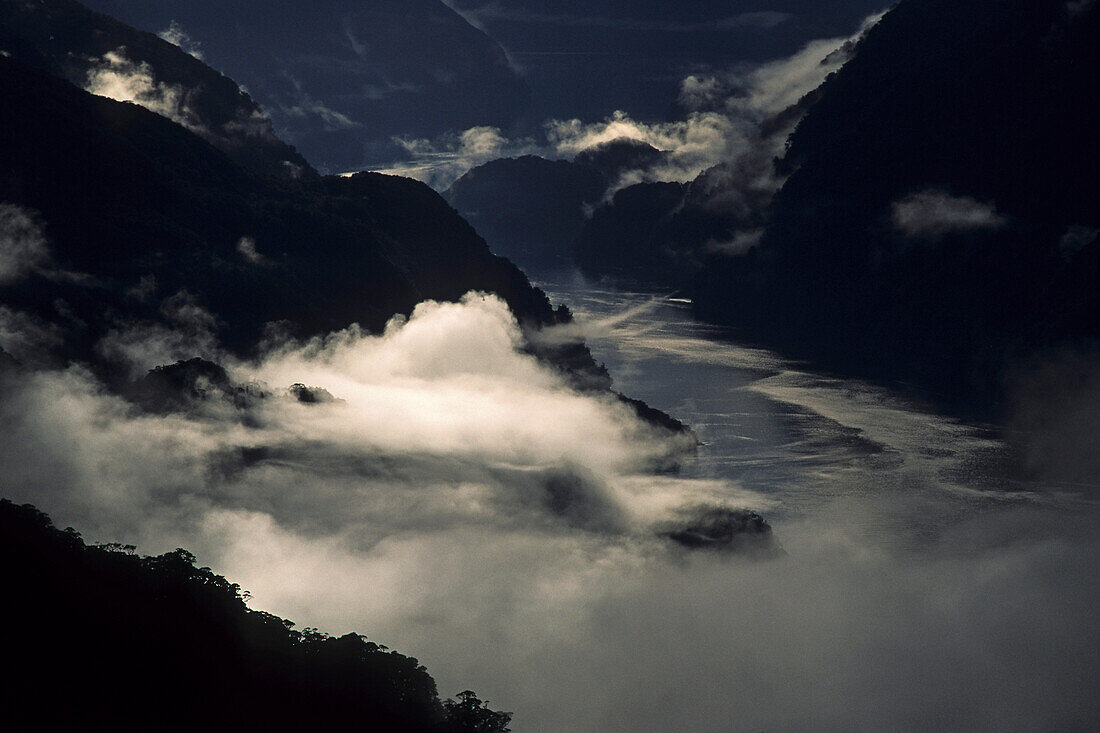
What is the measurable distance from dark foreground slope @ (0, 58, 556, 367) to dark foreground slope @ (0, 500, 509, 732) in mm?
92488

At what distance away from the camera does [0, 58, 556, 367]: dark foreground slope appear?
150m

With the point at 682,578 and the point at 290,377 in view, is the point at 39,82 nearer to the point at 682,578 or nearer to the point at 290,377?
the point at 290,377

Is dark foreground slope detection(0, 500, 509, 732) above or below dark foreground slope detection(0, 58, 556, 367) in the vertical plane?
below

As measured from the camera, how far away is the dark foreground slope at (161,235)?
150 meters

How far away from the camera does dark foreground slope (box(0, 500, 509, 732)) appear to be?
38.2 metres

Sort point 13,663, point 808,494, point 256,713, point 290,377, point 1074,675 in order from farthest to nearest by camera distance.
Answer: point 290,377
point 808,494
point 1074,675
point 256,713
point 13,663

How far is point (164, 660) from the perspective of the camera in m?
42.2

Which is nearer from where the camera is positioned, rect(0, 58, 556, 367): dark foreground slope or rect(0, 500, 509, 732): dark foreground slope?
rect(0, 500, 509, 732): dark foreground slope

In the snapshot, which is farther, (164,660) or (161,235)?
(161,235)

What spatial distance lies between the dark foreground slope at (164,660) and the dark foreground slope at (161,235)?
92488mm

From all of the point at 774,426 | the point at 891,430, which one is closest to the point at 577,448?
the point at 774,426

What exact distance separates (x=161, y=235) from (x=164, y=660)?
132596 millimetres

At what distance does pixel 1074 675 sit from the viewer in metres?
124

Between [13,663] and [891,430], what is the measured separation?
163m
